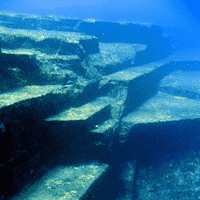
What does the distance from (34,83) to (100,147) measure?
1.47m

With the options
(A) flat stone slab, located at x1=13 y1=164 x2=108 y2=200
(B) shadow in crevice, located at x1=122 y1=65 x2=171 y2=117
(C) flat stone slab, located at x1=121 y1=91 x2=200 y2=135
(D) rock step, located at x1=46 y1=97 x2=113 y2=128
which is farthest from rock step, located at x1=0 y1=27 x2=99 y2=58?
(A) flat stone slab, located at x1=13 y1=164 x2=108 y2=200

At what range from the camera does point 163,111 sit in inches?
185

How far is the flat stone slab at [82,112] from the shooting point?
328cm

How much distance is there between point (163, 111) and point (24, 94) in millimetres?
2735

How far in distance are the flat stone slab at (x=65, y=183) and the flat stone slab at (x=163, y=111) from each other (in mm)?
1112

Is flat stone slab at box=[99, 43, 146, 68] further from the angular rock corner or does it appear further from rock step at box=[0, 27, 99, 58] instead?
rock step at box=[0, 27, 99, 58]

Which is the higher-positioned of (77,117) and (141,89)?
(141,89)

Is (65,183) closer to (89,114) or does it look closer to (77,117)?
(77,117)

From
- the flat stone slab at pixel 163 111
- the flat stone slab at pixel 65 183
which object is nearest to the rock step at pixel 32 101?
the flat stone slab at pixel 65 183

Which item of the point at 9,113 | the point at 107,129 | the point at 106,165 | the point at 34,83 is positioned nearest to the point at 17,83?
the point at 34,83

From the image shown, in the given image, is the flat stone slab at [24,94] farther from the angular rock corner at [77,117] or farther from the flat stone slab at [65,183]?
the flat stone slab at [65,183]

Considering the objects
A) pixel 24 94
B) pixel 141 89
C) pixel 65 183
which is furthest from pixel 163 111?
pixel 24 94

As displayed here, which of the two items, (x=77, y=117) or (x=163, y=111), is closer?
(x=77, y=117)

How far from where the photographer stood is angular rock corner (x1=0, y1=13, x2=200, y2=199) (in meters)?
2.76
